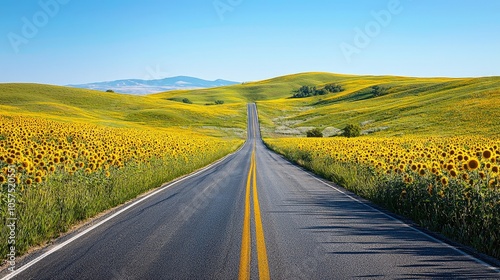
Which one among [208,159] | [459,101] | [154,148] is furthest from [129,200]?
[459,101]

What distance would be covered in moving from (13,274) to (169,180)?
1294 cm

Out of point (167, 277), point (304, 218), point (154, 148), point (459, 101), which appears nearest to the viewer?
point (167, 277)

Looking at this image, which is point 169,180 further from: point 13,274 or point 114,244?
point 13,274

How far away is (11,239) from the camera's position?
280 inches

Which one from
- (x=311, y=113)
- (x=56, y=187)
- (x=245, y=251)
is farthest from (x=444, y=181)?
(x=311, y=113)

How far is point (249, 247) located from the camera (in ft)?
24.3

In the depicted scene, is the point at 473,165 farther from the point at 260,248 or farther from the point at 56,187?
the point at 56,187

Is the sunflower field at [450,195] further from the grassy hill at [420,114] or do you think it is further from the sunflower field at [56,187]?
the grassy hill at [420,114]

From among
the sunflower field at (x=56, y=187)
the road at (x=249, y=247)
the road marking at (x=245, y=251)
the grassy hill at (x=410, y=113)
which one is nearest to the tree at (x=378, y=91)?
the grassy hill at (x=410, y=113)

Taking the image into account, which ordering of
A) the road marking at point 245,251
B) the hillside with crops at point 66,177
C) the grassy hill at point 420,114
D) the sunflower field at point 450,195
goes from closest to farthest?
1. the road marking at point 245,251
2. the sunflower field at point 450,195
3. the hillside with crops at point 66,177
4. the grassy hill at point 420,114

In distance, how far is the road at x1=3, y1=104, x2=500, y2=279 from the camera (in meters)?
6.12

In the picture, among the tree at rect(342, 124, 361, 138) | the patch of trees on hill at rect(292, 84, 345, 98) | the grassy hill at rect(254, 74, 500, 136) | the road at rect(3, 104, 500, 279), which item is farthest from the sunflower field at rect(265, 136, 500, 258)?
the patch of trees on hill at rect(292, 84, 345, 98)

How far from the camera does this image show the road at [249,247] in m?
6.12

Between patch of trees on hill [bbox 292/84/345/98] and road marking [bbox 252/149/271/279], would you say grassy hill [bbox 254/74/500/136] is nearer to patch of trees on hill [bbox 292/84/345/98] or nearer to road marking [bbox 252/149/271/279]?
patch of trees on hill [bbox 292/84/345/98]
